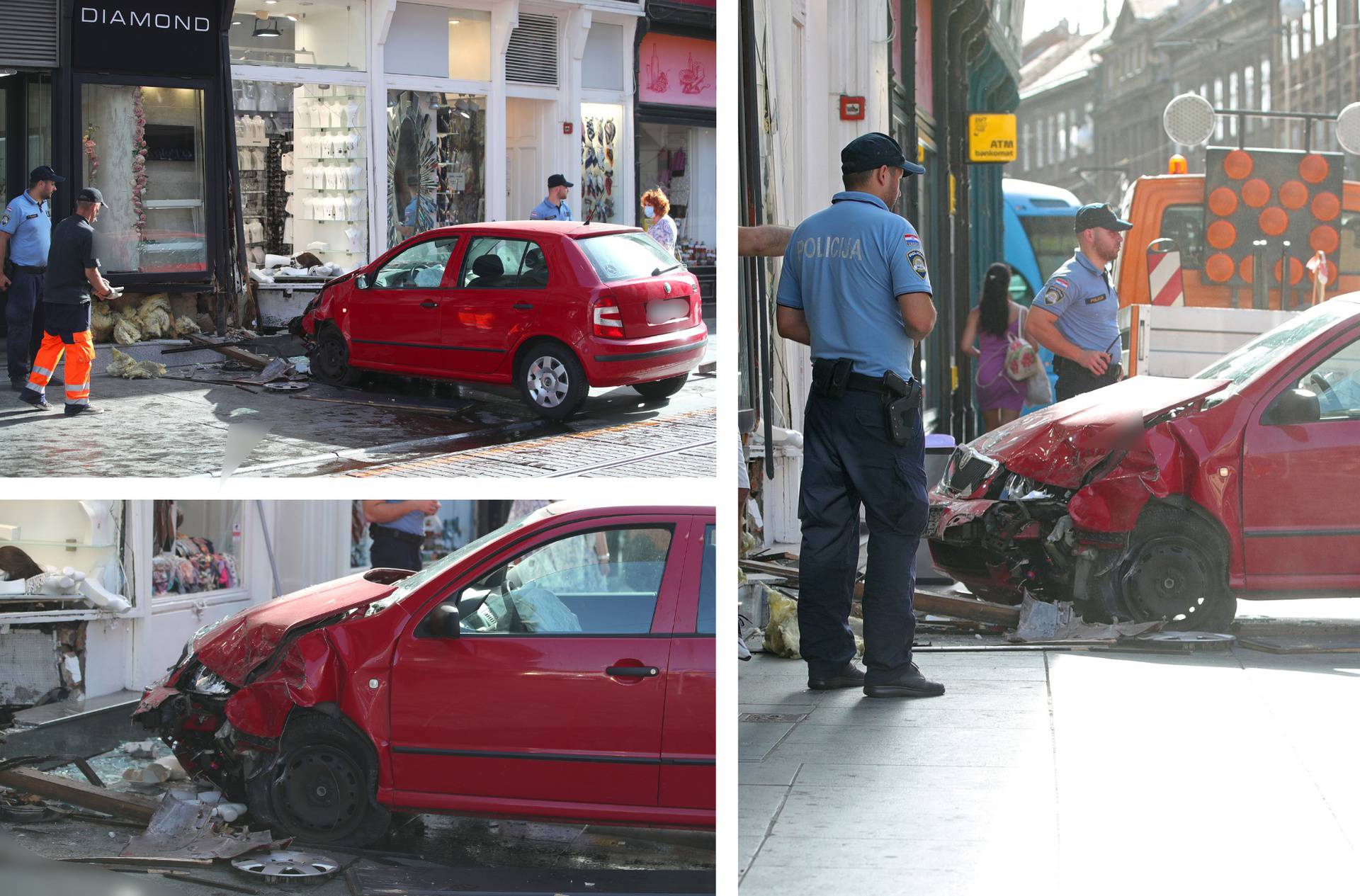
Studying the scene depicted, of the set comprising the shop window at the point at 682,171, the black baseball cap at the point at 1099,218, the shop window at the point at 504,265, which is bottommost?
the shop window at the point at 504,265

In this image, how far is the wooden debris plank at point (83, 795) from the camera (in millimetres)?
4457

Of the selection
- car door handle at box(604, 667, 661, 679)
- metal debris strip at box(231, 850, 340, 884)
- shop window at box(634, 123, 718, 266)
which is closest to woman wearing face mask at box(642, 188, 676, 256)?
shop window at box(634, 123, 718, 266)

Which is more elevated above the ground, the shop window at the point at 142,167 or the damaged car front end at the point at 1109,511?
the shop window at the point at 142,167

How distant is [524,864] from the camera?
4160 mm

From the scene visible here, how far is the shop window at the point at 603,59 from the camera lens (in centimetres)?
646

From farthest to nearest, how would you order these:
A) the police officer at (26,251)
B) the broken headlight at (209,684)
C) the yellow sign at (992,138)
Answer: the yellow sign at (992,138) < the police officer at (26,251) < the broken headlight at (209,684)

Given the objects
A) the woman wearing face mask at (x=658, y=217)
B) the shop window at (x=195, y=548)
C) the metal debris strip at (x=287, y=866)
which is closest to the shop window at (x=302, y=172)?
the woman wearing face mask at (x=658, y=217)

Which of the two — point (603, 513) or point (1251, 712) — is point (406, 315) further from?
point (1251, 712)

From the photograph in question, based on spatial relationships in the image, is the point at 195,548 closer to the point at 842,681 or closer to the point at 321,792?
the point at 321,792

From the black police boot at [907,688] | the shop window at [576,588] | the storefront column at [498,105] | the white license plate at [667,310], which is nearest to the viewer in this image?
the shop window at [576,588]

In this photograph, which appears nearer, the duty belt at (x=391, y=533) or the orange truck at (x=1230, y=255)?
the orange truck at (x=1230, y=255)

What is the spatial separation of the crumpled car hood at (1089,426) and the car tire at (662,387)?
1336 mm

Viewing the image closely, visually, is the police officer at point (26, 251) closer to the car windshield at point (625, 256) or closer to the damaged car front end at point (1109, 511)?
the car windshield at point (625, 256)

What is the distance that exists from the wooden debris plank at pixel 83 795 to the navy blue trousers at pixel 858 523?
2.17 m
